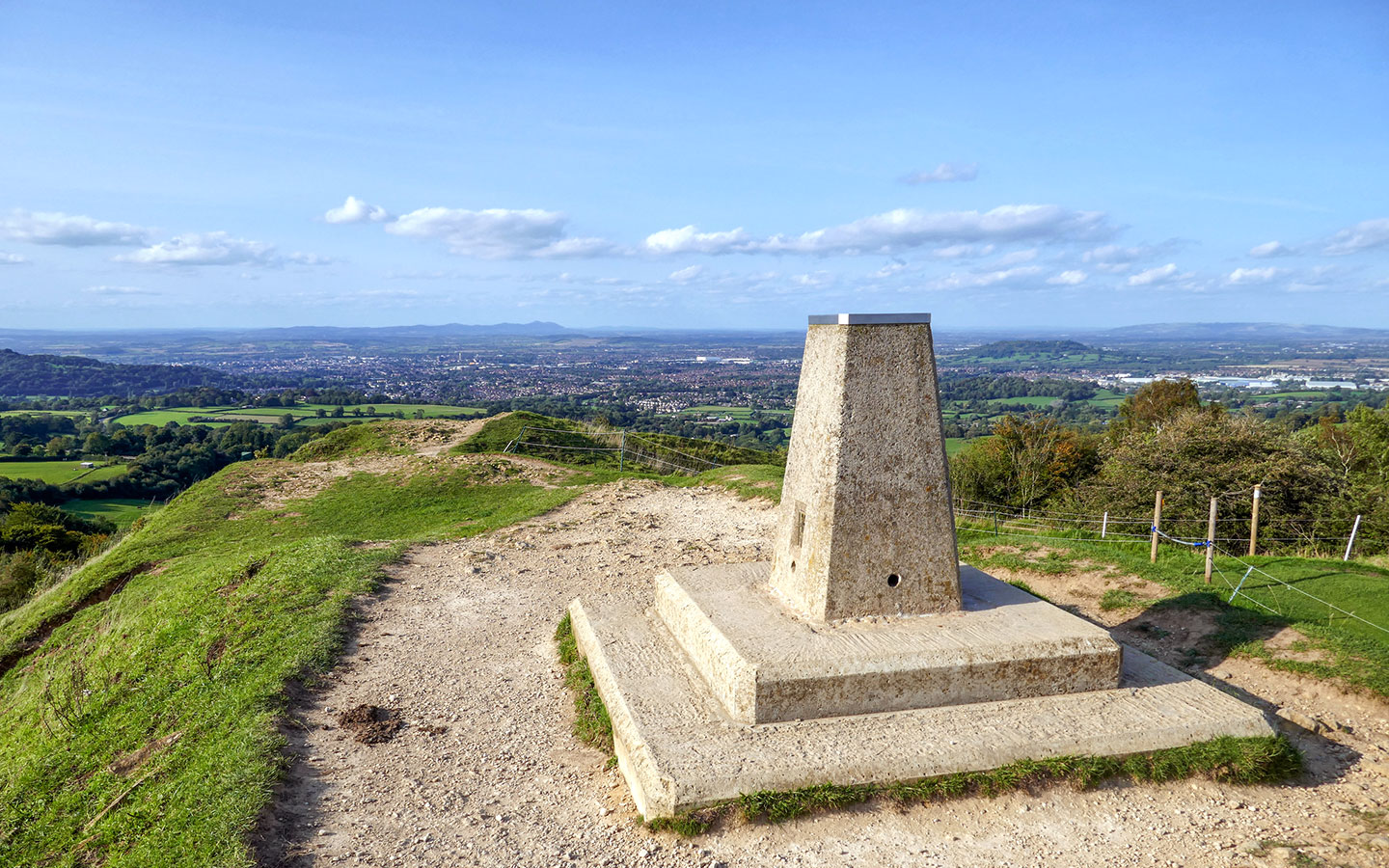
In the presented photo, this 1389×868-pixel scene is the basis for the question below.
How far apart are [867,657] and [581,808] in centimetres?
237

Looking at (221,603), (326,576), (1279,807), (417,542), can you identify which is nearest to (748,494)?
(417,542)

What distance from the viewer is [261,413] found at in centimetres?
5947

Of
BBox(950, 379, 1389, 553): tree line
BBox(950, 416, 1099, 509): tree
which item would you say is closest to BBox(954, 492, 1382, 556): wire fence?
BBox(950, 379, 1389, 553): tree line

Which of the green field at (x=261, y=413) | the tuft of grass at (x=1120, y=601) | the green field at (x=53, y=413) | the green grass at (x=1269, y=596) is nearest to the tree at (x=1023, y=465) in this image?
the green grass at (x=1269, y=596)

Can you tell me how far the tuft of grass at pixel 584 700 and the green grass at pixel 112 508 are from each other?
24196 millimetres

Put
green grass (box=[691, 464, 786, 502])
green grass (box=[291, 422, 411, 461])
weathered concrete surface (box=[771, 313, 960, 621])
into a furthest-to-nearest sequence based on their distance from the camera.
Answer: green grass (box=[291, 422, 411, 461])
green grass (box=[691, 464, 786, 502])
weathered concrete surface (box=[771, 313, 960, 621])

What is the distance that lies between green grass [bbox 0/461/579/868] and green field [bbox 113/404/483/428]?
34932 millimetres

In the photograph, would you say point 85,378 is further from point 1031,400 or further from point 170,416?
point 1031,400

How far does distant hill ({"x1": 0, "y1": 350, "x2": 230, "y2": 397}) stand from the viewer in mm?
87312

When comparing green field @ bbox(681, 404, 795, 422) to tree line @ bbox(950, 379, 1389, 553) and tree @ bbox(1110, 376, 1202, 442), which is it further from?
tree line @ bbox(950, 379, 1389, 553)

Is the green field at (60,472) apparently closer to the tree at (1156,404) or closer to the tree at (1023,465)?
the tree at (1023,465)

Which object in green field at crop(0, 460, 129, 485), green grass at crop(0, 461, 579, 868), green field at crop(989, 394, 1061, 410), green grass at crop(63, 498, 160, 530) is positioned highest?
green grass at crop(0, 461, 579, 868)

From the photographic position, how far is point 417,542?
12.5 m

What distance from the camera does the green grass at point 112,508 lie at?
26672mm
